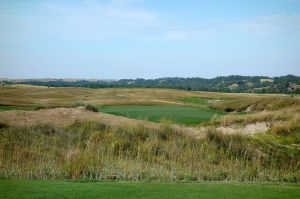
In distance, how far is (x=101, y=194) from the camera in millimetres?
7469

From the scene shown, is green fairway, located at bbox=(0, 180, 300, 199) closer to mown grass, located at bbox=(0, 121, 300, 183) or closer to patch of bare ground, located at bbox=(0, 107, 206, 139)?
Answer: mown grass, located at bbox=(0, 121, 300, 183)

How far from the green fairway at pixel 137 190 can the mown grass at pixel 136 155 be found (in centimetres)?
255

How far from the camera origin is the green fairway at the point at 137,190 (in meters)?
7.40

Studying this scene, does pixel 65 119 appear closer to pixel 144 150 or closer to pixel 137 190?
pixel 144 150

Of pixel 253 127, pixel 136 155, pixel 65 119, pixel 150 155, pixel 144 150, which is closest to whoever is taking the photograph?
pixel 150 155

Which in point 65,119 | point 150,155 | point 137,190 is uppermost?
point 137,190

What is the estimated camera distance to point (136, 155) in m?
17.6

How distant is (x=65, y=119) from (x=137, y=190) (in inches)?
771

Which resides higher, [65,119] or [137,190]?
[137,190]

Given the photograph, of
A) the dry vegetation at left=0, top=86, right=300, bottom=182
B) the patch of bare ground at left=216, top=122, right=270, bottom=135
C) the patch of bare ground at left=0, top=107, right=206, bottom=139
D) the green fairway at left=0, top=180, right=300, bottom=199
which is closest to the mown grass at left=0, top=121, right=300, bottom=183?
the dry vegetation at left=0, top=86, right=300, bottom=182

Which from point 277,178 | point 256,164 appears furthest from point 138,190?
point 256,164

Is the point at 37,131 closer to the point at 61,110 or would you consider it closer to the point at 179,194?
the point at 61,110

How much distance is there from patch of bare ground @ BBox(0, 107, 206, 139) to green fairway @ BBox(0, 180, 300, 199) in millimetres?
14482

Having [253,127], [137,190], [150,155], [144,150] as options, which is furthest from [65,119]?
[137,190]
